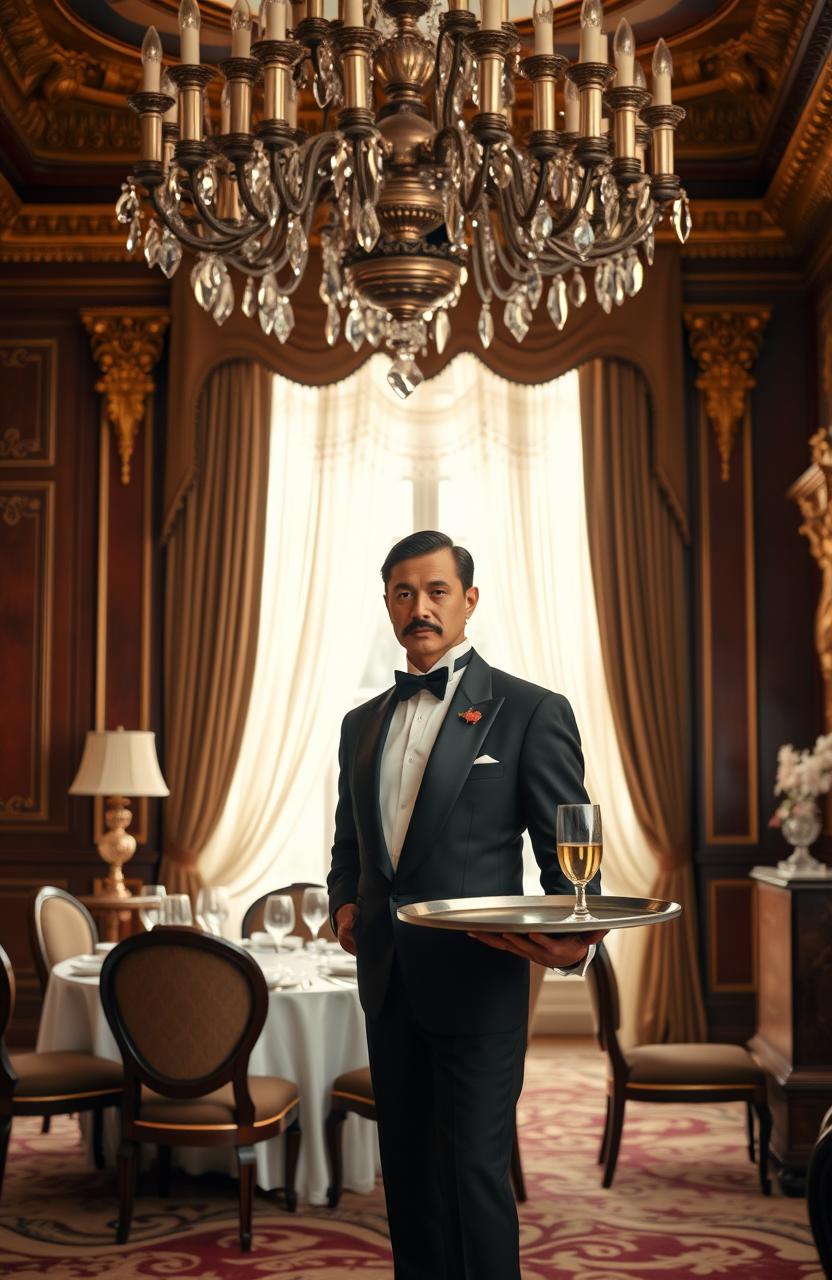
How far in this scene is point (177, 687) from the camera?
22.9ft

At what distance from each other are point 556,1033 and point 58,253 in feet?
14.8

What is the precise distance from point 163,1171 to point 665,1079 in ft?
5.30

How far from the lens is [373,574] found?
710 centimetres

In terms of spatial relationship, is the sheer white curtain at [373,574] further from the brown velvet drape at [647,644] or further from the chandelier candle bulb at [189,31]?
the chandelier candle bulb at [189,31]

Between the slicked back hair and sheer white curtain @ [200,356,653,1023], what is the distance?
4244 mm

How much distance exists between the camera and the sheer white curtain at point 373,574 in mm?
6953

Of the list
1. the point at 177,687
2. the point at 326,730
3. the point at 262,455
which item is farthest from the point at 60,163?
the point at 326,730

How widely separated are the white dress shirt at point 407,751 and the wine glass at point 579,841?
378 millimetres

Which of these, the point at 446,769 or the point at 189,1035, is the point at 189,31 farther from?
the point at 189,1035

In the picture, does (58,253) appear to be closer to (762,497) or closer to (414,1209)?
(762,497)

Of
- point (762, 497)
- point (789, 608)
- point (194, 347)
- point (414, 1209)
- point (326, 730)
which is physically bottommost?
point (414, 1209)

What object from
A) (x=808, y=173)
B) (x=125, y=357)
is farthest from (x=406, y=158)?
(x=125, y=357)

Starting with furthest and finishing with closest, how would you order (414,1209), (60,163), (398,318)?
(60,163), (398,318), (414,1209)

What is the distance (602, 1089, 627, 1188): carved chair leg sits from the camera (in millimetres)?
4688
